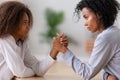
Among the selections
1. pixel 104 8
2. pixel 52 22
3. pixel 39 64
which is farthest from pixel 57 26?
pixel 104 8

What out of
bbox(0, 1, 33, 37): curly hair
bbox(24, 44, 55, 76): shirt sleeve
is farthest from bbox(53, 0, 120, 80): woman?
bbox(0, 1, 33, 37): curly hair

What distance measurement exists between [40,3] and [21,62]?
278 centimetres

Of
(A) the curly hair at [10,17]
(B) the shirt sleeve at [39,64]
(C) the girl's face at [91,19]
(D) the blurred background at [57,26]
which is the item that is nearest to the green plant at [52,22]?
(D) the blurred background at [57,26]

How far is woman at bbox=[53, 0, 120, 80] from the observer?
3.60ft

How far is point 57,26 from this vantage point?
3.95 m

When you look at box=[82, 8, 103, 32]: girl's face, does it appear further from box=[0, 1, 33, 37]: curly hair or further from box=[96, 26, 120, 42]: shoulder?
box=[0, 1, 33, 37]: curly hair

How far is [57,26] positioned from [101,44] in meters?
2.87

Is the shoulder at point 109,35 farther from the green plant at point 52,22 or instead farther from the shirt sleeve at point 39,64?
the green plant at point 52,22

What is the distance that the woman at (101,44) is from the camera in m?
1.10

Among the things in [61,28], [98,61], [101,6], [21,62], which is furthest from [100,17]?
[61,28]

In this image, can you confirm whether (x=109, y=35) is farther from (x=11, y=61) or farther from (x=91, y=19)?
(x=11, y=61)

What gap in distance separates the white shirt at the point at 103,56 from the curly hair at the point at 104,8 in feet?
0.19

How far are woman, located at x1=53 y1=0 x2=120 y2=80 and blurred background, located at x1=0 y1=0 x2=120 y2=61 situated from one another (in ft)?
8.96

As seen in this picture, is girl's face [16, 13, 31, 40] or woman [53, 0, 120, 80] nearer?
woman [53, 0, 120, 80]
